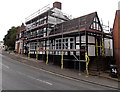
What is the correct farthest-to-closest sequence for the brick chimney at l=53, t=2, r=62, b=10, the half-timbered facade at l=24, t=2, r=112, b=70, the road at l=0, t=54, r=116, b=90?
the brick chimney at l=53, t=2, r=62, b=10 < the half-timbered facade at l=24, t=2, r=112, b=70 < the road at l=0, t=54, r=116, b=90

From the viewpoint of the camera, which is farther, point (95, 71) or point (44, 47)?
point (44, 47)

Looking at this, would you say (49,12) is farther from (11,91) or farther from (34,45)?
(11,91)

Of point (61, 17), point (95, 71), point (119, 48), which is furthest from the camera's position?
point (61, 17)

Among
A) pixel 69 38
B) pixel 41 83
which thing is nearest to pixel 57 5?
pixel 69 38

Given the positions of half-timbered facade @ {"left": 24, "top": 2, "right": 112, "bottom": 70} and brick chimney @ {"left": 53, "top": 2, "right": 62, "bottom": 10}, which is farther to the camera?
brick chimney @ {"left": 53, "top": 2, "right": 62, "bottom": 10}

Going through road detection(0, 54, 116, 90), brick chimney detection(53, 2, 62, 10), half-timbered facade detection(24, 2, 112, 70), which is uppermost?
brick chimney detection(53, 2, 62, 10)

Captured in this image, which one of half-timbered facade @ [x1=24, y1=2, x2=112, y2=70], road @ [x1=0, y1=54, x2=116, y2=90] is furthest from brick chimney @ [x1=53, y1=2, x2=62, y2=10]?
road @ [x1=0, y1=54, x2=116, y2=90]

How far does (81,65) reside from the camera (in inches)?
591

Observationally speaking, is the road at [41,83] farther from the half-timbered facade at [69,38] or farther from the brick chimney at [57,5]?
the brick chimney at [57,5]

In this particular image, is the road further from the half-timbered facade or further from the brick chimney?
the brick chimney

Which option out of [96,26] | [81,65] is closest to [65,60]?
[81,65]

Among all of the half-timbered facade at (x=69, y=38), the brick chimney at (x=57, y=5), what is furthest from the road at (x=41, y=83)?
the brick chimney at (x=57, y=5)

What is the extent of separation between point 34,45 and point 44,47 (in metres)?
4.12

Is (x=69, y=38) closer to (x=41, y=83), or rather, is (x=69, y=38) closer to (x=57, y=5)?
(x=41, y=83)
